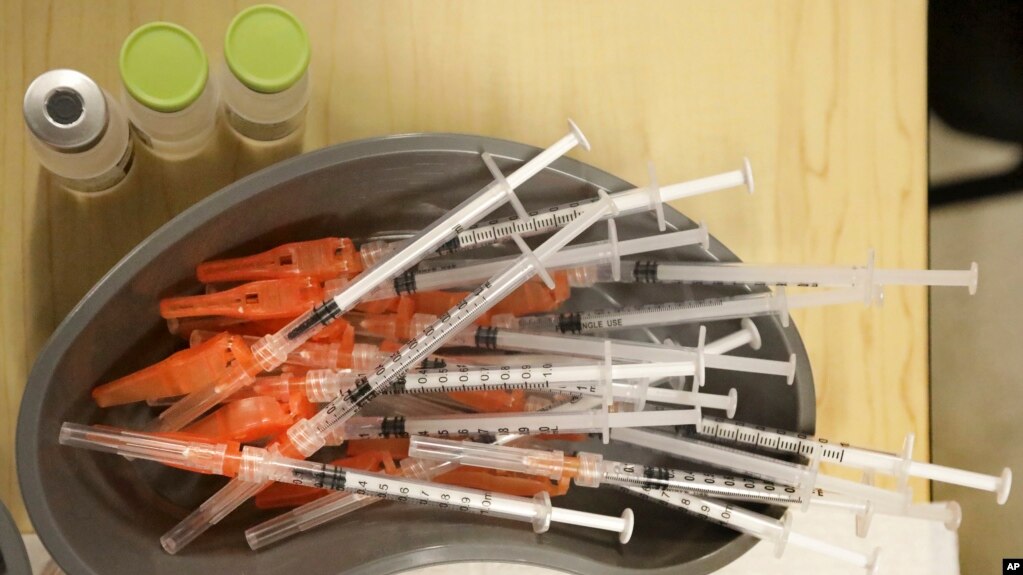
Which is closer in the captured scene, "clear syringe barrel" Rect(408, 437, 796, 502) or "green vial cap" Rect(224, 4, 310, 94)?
"green vial cap" Rect(224, 4, 310, 94)

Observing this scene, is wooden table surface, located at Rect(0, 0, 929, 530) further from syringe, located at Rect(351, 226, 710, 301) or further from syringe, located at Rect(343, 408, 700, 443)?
syringe, located at Rect(343, 408, 700, 443)

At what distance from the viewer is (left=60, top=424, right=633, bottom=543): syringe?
2.69 feet

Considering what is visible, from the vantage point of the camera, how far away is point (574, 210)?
0.86m

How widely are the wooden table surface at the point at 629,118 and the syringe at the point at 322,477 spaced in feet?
0.67

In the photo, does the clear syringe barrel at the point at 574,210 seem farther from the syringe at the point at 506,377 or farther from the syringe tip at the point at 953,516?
the syringe tip at the point at 953,516

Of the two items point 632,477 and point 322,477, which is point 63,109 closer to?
point 322,477

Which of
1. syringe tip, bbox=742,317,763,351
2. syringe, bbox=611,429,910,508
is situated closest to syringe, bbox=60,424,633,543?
syringe, bbox=611,429,910,508

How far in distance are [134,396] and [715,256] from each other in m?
Answer: 0.65

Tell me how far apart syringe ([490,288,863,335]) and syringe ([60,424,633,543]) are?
20cm

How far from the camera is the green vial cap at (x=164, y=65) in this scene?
0.78 metres

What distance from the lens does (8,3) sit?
0.90 meters

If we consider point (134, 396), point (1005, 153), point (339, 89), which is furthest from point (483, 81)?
point (1005, 153)

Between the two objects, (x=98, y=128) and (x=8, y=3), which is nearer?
(x=98, y=128)

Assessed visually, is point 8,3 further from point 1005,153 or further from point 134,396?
point 1005,153
